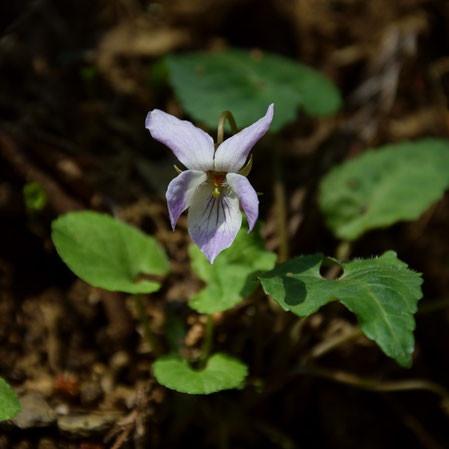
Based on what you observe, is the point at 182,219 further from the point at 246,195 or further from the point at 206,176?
the point at 246,195

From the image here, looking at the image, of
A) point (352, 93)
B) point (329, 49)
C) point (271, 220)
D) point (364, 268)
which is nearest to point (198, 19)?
point (329, 49)

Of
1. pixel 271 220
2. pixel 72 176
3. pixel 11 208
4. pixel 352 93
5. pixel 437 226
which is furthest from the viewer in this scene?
pixel 352 93

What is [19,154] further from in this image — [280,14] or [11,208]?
[280,14]

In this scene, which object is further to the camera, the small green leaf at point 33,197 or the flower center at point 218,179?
the small green leaf at point 33,197

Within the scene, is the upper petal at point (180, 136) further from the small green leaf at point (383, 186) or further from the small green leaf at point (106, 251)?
the small green leaf at point (383, 186)

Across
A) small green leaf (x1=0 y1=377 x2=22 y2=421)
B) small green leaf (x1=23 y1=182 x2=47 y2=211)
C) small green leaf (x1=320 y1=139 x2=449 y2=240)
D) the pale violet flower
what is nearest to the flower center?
the pale violet flower

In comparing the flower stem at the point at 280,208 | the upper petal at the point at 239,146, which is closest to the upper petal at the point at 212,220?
the upper petal at the point at 239,146

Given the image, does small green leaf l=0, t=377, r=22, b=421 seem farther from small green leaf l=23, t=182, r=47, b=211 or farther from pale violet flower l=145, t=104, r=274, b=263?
small green leaf l=23, t=182, r=47, b=211

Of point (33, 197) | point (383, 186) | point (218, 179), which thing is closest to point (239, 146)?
point (218, 179)

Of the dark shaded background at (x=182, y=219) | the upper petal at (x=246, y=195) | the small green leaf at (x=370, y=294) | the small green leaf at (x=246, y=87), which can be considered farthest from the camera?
the small green leaf at (x=246, y=87)
